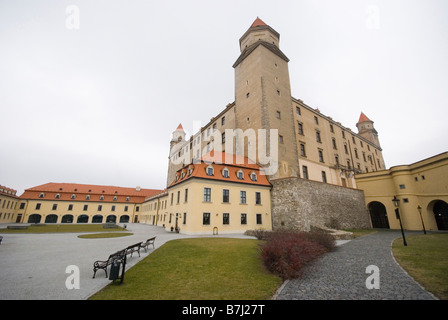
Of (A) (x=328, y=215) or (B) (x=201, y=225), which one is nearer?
(B) (x=201, y=225)

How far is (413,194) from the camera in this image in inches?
1065

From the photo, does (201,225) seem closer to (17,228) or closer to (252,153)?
(252,153)

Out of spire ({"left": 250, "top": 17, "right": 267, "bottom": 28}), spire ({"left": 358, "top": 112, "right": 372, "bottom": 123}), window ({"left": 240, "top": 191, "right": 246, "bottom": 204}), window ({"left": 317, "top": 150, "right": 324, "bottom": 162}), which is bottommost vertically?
window ({"left": 240, "top": 191, "right": 246, "bottom": 204})

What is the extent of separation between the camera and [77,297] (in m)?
5.56

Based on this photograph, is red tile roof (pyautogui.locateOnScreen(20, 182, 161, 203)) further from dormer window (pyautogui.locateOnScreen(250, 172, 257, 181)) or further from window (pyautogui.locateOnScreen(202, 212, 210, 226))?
dormer window (pyautogui.locateOnScreen(250, 172, 257, 181))

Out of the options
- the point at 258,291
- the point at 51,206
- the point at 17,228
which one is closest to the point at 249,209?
the point at 258,291

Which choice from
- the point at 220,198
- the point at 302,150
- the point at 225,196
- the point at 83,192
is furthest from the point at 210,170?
the point at 83,192

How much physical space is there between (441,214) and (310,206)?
60.7 ft

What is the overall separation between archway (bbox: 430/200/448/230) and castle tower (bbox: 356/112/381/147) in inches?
1309

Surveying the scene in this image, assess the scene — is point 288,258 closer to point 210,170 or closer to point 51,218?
point 210,170

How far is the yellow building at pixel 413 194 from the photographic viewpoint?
955 inches

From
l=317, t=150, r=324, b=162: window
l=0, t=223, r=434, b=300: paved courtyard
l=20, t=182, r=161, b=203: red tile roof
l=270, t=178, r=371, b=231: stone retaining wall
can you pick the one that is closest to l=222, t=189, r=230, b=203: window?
l=270, t=178, r=371, b=231: stone retaining wall

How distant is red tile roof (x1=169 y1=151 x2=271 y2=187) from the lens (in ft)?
76.9
